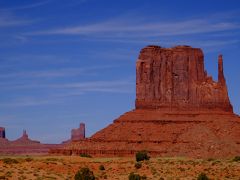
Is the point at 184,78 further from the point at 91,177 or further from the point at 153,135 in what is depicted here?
the point at 91,177

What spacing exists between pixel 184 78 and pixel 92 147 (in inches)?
1205

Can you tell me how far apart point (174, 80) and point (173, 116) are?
14.6m

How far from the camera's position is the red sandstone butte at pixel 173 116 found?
5020 inches

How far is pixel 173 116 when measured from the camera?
458 feet

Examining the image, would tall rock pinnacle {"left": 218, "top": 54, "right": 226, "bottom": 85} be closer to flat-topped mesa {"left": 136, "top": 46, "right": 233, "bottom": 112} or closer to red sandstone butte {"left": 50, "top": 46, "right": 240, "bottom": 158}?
flat-topped mesa {"left": 136, "top": 46, "right": 233, "bottom": 112}

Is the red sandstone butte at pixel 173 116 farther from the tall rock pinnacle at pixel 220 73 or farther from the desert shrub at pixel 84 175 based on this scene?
the desert shrub at pixel 84 175

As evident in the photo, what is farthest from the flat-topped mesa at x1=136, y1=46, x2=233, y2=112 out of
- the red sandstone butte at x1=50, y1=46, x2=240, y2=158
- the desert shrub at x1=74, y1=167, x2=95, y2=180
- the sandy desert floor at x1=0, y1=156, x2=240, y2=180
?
the desert shrub at x1=74, y1=167, x2=95, y2=180

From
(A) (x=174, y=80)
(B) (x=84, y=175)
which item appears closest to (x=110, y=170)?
(B) (x=84, y=175)

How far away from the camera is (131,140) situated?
131000 mm

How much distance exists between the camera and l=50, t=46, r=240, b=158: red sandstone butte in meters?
128

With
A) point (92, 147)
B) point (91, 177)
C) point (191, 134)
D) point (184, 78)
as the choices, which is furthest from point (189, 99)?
point (91, 177)

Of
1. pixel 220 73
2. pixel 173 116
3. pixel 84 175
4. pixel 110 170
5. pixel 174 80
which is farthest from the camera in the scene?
pixel 174 80

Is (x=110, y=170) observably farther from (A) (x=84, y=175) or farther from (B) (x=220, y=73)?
(B) (x=220, y=73)

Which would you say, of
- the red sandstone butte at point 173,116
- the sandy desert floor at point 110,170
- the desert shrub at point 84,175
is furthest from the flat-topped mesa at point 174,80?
the desert shrub at point 84,175
